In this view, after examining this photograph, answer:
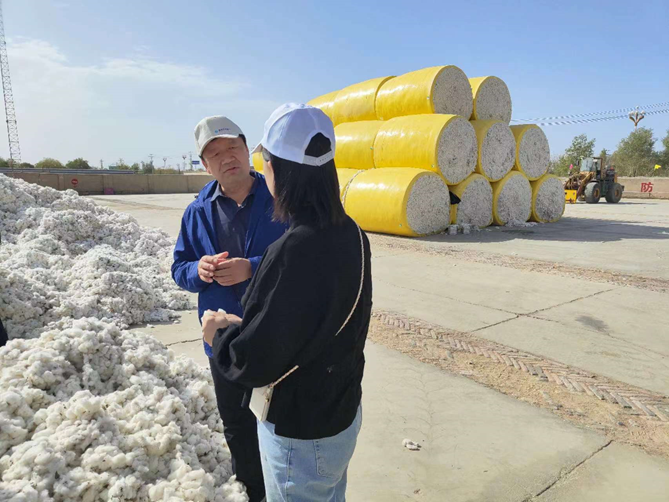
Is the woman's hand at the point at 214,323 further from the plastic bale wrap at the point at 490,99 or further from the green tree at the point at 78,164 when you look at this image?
the green tree at the point at 78,164

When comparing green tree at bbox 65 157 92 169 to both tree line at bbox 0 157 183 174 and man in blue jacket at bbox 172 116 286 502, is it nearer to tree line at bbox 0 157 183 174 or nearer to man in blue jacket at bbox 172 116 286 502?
tree line at bbox 0 157 183 174

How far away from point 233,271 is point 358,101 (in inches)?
491

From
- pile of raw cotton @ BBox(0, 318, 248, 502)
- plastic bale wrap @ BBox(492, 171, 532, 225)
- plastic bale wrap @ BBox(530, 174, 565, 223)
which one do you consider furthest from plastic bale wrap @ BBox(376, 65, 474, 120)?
pile of raw cotton @ BBox(0, 318, 248, 502)

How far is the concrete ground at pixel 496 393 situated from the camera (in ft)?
8.43

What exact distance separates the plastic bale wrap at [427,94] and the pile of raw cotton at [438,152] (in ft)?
0.08

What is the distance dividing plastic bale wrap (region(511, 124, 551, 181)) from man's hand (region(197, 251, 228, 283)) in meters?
12.5

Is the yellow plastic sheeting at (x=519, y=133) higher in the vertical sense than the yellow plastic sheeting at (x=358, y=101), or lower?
lower

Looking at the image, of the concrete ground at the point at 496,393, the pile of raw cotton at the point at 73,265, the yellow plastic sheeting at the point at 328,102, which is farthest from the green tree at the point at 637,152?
the pile of raw cotton at the point at 73,265

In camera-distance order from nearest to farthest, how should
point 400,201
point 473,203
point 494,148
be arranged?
point 400,201 → point 473,203 → point 494,148

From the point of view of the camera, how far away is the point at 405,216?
34.6 feet

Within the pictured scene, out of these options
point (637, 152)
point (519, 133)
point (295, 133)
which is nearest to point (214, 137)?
point (295, 133)

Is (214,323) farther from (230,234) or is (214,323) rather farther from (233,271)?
(230,234)

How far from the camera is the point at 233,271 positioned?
196 centimetres

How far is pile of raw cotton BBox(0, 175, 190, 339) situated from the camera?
14.5ft
